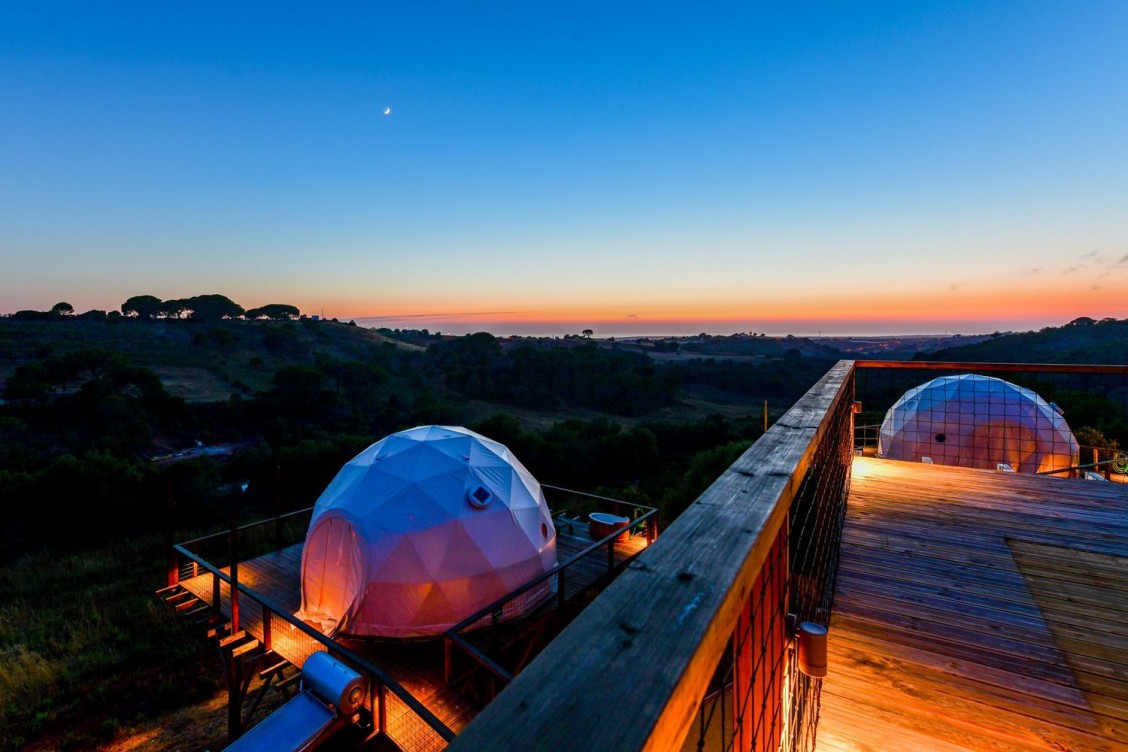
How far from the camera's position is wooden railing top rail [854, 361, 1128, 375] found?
5.06 metres

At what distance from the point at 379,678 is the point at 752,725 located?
5.45 meters

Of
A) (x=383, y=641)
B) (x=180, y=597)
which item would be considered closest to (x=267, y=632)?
(x=383, y=641)

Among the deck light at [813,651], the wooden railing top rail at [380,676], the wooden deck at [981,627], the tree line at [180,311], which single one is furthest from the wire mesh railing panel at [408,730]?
the tree line at [180,311]

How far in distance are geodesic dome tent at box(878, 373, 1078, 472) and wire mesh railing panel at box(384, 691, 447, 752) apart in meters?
13.2

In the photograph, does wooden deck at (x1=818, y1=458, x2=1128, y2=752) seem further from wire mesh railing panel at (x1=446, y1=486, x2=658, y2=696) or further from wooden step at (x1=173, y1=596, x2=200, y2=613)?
wooden step at (x1=173, y1=596, x2=200, y2=613)

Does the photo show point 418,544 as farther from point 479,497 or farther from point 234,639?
point 234,639

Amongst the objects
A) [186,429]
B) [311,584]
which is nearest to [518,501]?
[311,584]

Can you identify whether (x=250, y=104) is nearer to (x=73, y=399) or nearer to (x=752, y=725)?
(x=752, y=725)

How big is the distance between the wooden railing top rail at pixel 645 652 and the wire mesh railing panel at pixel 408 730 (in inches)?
223

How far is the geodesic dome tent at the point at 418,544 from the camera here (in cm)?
728

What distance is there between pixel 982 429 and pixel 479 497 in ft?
46.9

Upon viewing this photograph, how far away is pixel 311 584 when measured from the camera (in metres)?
7.73

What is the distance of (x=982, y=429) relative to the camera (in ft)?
44.3

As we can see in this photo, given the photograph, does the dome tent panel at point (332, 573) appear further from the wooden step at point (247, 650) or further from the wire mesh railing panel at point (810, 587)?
the wire mesh railing panel at point (810, 587)
